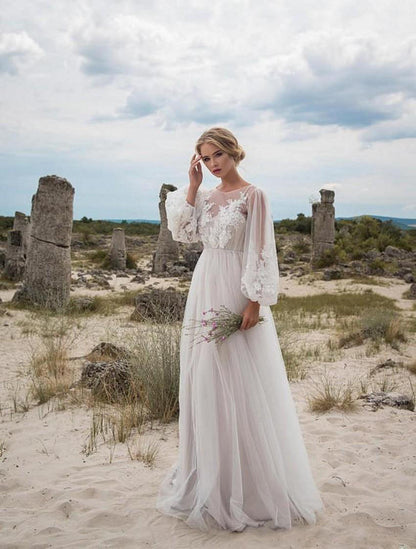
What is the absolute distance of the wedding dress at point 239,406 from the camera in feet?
9.25

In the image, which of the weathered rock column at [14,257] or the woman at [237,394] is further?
the weathered rock column at [14,257]

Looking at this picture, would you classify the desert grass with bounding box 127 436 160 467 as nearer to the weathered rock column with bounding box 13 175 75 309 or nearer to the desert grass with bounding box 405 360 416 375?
the desert grass with bounding box 405 360 416 375

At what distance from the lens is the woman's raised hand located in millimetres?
3061

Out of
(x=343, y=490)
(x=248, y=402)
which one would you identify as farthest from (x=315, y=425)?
(x=248, y=402)

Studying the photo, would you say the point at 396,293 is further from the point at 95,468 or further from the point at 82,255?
the point at 82,255

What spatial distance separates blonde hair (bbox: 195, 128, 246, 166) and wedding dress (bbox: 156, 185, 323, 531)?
230 mm

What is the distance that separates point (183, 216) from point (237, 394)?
3.65ft

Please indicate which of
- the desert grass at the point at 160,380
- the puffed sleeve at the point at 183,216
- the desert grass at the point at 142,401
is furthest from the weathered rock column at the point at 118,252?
the puffed sleeve at the point at 183,216

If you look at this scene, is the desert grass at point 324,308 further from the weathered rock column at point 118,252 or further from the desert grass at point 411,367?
the weathered rock column at point 118,252

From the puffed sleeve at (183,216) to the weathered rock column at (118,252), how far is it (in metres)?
18.0

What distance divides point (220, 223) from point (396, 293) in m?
13.5

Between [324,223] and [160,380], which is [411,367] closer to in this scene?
[160,380]

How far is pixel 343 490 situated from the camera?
341cm

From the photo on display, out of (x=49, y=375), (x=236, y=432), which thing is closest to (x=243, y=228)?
(x=236, y=432)
